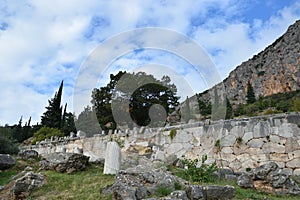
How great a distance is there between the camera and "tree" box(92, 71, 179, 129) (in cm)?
2552

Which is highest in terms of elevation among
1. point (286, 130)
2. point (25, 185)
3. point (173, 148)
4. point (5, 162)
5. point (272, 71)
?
point (272, 71)

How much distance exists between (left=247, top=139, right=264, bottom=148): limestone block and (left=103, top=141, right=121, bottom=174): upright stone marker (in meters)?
5.53

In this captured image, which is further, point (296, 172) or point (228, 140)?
point (228, 140)

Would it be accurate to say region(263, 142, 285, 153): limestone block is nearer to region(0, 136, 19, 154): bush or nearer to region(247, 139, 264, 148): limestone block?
region(247, 139, 264, 148): limestone block

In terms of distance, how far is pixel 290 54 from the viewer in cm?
6238

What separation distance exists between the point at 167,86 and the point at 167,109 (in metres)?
2.27

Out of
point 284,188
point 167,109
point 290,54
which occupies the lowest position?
point 284,188

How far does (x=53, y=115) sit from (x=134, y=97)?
61.8ft

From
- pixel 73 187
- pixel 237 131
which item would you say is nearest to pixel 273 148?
pixel 237 131

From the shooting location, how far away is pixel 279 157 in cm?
1143

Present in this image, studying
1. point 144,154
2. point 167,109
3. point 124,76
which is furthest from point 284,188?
point 124,76

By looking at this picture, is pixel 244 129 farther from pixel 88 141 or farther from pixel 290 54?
pixel 290 54

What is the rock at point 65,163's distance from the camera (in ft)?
35.1

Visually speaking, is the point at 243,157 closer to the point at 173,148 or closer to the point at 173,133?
the point at 173,148
